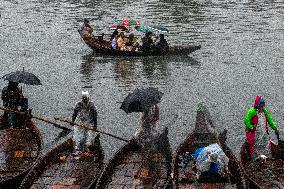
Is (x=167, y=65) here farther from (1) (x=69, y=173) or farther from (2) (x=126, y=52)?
(1) (x=69, y=173)

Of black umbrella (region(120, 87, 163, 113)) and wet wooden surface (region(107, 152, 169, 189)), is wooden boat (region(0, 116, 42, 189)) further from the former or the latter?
black umbrella (region(120, 87, 163, 113))

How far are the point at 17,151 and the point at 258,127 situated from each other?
7.66 m

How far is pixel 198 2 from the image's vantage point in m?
49.7

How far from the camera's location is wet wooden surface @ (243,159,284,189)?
1283cm

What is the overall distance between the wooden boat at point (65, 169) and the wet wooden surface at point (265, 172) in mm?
4466

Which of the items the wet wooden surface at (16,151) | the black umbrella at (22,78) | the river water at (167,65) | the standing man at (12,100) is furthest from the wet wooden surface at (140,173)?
the standing man at (12,100)

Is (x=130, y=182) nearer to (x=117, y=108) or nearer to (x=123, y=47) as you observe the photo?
(x=117, y=108)

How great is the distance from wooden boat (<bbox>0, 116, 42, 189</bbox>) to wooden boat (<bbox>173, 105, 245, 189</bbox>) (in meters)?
4.31

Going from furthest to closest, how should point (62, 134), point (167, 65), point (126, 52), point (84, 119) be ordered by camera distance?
1. point (126, 52)
2. point (167, 65)
3. point (62, 134)
4. point (84, 119)

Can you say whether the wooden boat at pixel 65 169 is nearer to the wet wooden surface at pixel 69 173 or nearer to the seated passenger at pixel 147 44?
the wet wooden surface at pixel 69 173

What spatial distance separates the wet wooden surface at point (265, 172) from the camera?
1283 cm

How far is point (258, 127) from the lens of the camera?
14211 mm

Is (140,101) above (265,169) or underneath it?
above

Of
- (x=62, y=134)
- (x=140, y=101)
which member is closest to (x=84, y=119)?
(x=140, y=101)
